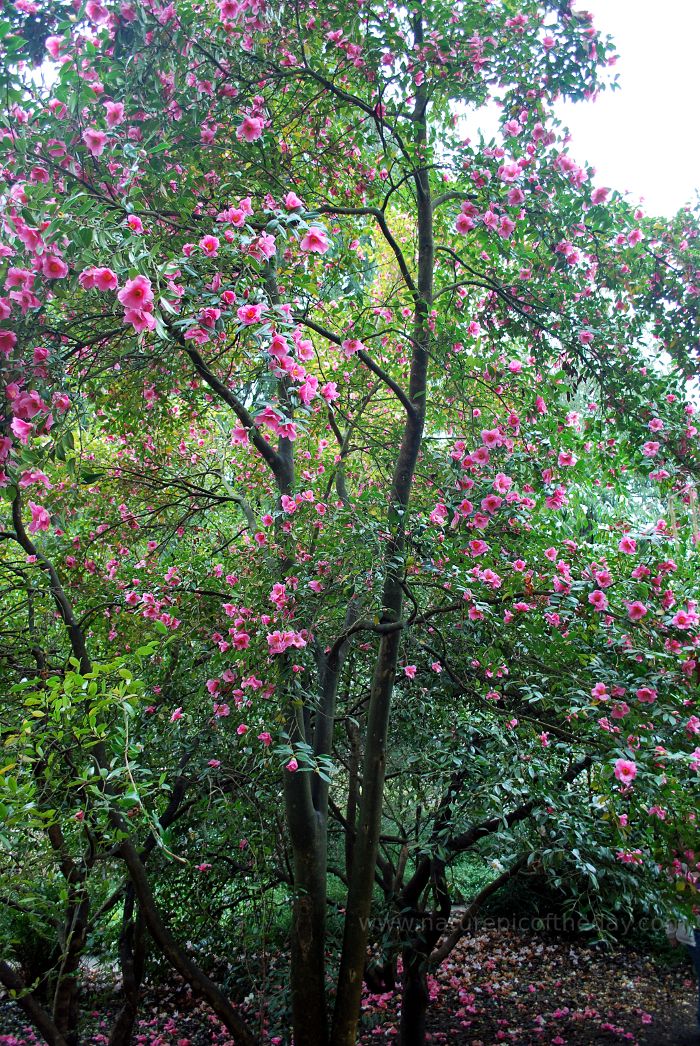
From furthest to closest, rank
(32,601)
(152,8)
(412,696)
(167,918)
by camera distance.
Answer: (167,918)
(412,696)
(32,601)
(152,8)

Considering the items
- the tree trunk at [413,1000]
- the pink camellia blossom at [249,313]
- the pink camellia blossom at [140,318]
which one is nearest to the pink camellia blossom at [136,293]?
the pink camellia blossom at [140,318]

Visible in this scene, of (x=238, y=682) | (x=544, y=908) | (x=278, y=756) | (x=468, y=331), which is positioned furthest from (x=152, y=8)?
(x=544, y=908)

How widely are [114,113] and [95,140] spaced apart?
0.21m

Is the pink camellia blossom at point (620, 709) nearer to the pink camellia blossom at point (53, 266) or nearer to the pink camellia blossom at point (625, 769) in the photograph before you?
the pink camellia blossom at point (625, 769)

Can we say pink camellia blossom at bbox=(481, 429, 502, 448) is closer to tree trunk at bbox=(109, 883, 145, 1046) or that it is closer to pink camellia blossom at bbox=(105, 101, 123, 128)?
pink camellia blossom at bbox=(105, 101, 123, 128)

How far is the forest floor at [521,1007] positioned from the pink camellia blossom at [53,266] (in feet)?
13.6

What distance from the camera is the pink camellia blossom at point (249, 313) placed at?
2097 millimetres

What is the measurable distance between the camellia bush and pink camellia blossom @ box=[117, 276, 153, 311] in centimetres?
16

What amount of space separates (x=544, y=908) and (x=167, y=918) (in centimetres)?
401

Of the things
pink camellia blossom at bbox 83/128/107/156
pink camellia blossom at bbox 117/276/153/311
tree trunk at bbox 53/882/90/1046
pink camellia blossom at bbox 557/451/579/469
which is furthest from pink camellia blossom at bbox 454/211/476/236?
tree trunk at bbox 53/882/90/1046

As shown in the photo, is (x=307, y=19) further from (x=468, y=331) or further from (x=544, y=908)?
(x=544, y=908)

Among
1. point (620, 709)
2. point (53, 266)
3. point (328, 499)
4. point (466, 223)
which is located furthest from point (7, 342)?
point (328, 499)

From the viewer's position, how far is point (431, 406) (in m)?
4.52

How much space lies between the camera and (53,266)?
2.05 m
